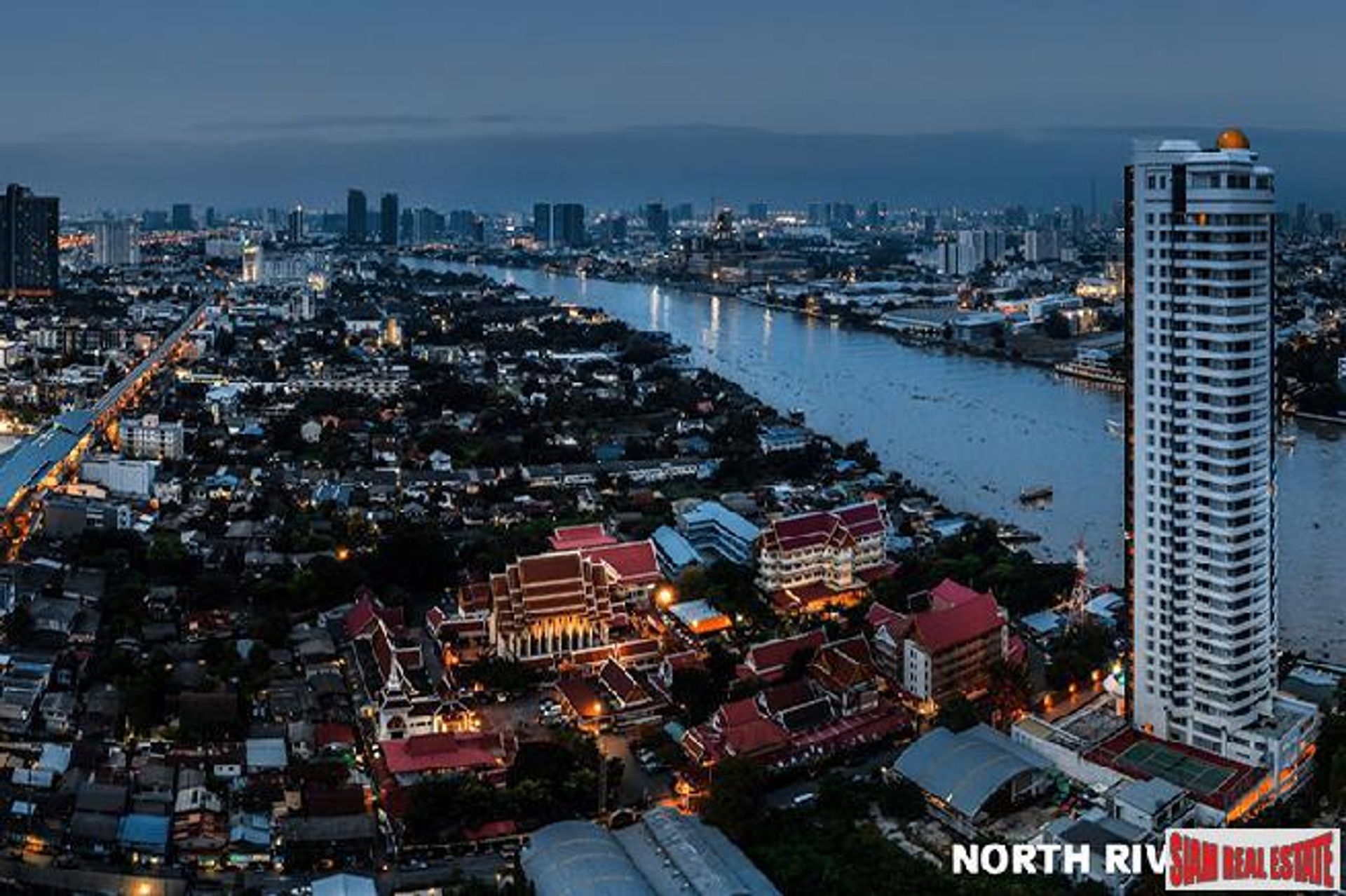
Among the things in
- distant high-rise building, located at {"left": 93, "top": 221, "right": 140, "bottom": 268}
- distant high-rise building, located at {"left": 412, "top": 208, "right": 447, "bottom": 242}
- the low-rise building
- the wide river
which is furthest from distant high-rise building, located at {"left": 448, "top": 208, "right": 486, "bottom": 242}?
the low-rise building

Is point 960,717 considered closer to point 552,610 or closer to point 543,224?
point 552,610

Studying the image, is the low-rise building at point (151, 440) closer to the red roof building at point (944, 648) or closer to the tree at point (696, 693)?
the tree at point (696, 693)

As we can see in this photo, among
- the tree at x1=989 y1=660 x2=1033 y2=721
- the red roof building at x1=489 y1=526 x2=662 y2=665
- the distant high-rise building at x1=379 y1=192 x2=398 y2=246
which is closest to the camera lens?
the tree at x1=989 y1=660 x2=1033 y2=721

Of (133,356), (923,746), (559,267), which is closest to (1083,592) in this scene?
(923,746)

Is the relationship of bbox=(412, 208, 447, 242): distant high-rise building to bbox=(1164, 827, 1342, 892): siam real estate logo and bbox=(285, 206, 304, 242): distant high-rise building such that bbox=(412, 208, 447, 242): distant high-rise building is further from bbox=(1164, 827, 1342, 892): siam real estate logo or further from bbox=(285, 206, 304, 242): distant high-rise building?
bbox=(1164, 827, 1342, 892): siam real estate logo

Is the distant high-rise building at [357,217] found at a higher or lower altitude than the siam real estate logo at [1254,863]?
higher

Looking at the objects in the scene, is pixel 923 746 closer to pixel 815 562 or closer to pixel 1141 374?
pixel 1141 374

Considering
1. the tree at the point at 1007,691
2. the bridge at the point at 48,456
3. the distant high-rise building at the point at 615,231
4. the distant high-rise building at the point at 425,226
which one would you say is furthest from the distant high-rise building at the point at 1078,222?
the tree at the point at 1007,691

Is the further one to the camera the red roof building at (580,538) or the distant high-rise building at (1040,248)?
the distant high-rise building at (1040,248)
